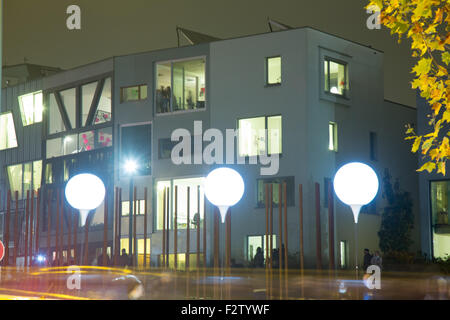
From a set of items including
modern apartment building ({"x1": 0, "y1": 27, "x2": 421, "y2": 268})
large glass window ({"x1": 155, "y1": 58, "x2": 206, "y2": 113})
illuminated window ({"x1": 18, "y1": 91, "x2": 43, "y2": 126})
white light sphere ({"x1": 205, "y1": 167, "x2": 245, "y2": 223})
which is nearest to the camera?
white light sphere ({"x1": 205, "y1": 167, "x2": 245, "y2": 223})

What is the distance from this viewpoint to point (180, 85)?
4484cm

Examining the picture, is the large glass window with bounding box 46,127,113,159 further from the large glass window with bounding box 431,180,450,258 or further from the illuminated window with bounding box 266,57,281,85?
the large glass window with bounding box 431,180,450,258

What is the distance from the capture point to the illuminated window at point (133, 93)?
4600 centimetres

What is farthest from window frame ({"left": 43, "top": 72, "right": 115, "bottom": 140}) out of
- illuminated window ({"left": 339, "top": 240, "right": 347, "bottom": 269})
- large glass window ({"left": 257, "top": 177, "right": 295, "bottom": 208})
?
illuminated window ({"left": 339, "top": 240, "right": 347, "bottom": 269})

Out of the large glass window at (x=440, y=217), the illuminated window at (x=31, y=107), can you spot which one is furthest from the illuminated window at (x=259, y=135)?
the illuminated window at (x=31, y=107)

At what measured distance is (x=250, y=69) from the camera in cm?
4244

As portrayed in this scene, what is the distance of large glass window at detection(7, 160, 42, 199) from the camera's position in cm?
5197

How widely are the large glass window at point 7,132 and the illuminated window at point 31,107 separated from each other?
5.25 ft

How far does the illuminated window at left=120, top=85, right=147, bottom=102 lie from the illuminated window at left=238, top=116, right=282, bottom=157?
6.54 meters

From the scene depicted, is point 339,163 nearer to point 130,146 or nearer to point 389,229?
point 389,229

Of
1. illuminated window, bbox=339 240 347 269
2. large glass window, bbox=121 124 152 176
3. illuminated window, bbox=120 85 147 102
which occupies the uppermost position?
illuminated window, bbox=120 85 147 102
